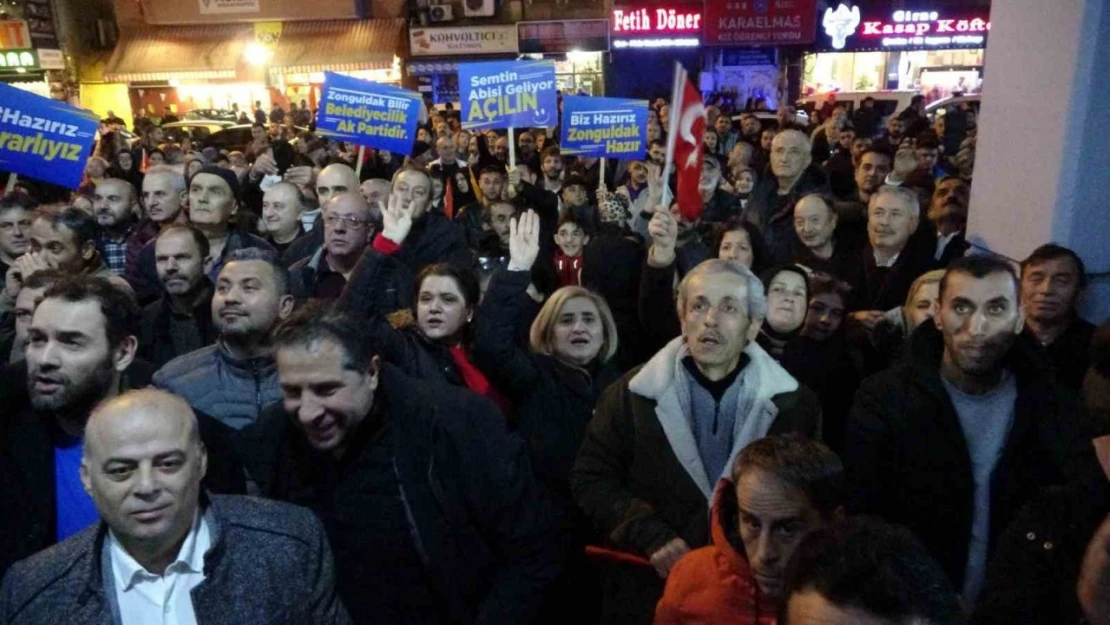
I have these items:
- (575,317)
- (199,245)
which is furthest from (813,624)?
(199,245)

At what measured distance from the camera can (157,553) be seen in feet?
7.07

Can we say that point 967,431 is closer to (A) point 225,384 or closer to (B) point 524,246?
(B) point 524,246

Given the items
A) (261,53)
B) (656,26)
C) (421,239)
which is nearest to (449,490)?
(421,239)

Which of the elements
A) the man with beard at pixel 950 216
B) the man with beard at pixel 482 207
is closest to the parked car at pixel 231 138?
the man with beard at pixel 482 207

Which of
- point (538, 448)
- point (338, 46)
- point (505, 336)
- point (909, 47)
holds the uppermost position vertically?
point (338, 46)

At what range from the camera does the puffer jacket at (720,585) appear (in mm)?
2203

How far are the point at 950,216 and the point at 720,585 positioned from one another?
436 centimetres

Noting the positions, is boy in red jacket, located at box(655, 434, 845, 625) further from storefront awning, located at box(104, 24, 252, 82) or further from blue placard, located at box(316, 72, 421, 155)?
storefront awning, located at box(104, 24, 252, 82)

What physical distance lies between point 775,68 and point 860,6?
2950mm

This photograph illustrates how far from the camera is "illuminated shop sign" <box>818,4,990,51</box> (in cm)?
2508

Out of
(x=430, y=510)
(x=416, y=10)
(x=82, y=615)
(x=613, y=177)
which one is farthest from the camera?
(x=416, y=10)

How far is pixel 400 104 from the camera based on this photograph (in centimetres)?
790

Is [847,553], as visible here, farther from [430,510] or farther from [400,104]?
[400,104]

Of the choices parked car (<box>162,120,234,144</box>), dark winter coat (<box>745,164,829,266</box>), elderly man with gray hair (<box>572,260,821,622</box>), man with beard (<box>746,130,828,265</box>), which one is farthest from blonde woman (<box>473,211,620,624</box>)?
parked car (<box>162,120,234,144</box>)
